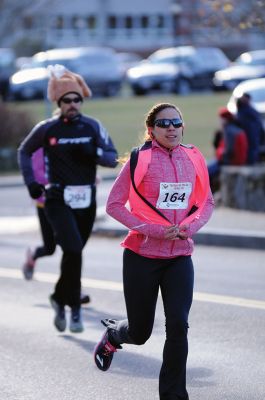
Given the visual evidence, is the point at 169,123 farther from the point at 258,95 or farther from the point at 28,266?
the point at 258,95

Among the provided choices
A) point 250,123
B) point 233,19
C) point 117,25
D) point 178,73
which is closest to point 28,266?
point 250,123

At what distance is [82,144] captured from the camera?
9.28 meters

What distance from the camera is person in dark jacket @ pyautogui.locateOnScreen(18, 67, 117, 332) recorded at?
918 cm

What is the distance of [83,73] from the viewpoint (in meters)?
52.9

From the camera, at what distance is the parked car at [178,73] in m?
53.2

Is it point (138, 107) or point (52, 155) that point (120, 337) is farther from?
point (138, 107)

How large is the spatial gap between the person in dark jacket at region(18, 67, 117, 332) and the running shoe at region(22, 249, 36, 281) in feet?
7.20

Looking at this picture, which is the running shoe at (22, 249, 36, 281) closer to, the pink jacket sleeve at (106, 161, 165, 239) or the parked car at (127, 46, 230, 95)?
the pink jacket sleeve at (106, 161, 165, 239)

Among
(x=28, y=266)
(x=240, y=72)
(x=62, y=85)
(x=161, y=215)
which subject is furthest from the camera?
(x=240, y=72)

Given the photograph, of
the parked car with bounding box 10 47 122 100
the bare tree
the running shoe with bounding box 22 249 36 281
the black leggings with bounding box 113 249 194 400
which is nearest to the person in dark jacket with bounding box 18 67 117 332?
the running shoe with bounding box 22 249 36 281

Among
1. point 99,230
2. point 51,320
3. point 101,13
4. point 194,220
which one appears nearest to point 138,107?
point 99,230

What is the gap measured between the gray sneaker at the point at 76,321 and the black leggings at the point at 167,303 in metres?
2.34

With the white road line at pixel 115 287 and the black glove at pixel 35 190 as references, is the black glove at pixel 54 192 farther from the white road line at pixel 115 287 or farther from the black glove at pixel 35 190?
the white road line at pixel 115 287

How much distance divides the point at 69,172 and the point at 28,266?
2.55 metres
